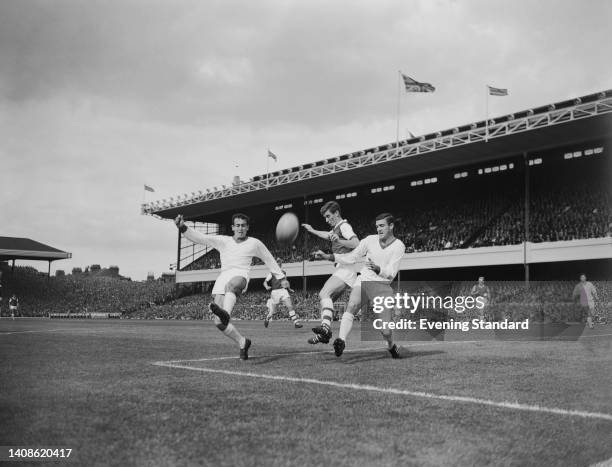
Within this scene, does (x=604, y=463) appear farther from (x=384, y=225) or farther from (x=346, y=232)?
(x=346, y=232)

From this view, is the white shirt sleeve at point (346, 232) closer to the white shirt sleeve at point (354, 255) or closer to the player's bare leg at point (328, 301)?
the white shirt sleeve at point (354, 255)

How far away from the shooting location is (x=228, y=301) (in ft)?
26.6

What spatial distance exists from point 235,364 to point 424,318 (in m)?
14.1

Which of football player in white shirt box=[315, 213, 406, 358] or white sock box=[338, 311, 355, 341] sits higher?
football player in white shirt box=[315, 213, 406, 358]

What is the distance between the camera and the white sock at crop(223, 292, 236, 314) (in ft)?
26.3

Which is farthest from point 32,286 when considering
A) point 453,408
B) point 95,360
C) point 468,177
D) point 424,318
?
point 453,408

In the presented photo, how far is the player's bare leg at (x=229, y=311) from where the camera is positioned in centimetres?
772

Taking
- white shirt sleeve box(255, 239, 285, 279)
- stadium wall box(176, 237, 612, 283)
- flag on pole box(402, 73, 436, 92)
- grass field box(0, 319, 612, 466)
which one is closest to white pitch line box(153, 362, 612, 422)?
grass field box(0, 319, 612, 466)

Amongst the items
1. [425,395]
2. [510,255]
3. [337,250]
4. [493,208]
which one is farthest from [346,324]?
[493,208]

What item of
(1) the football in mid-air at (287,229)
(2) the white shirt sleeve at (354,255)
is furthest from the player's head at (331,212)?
(1) the football in mid-air at (287,229)

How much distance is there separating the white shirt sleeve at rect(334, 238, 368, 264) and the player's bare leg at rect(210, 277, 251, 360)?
4.86 ft

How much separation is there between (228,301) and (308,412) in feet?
12.9

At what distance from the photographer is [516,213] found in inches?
1305

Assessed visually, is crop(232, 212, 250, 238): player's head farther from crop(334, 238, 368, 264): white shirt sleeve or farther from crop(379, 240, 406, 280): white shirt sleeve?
crop(379, 240, 406, 280): white shirt sleeve
